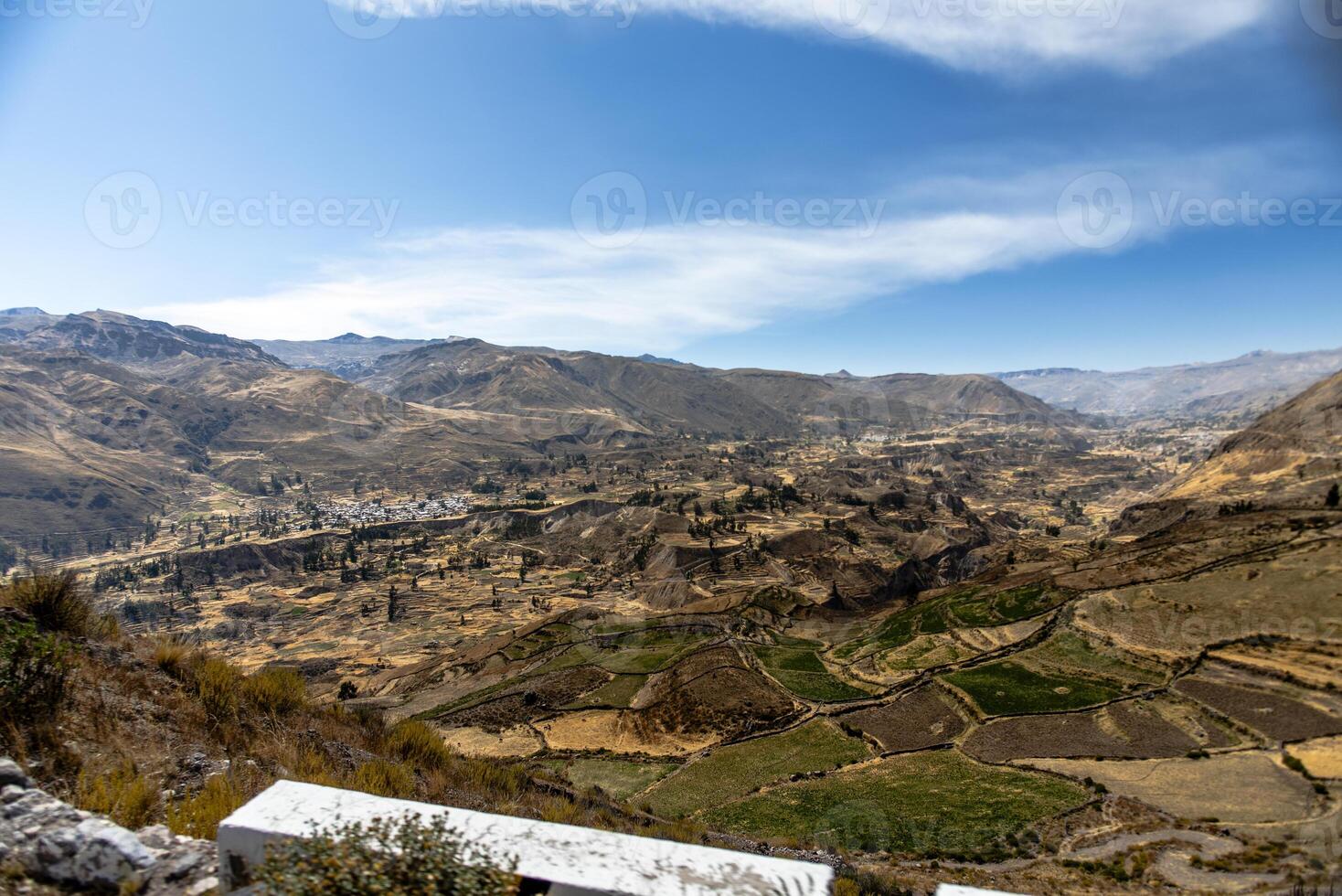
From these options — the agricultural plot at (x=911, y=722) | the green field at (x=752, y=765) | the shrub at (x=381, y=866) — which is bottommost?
the green field at (x=752, y=765)

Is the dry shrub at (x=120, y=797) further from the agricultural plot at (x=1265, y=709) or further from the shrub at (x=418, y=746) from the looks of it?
the agricultural plot at (x=1265, y=709)

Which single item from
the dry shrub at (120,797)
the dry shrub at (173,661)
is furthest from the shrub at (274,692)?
the dry shrub at (120,797)

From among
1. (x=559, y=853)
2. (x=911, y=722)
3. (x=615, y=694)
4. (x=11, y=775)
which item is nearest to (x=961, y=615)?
(x=911, y=722)

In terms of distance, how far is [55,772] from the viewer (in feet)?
22.8

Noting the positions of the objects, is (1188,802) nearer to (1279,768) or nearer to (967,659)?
(1279,768)

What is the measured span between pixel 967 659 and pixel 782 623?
19374 millimetres

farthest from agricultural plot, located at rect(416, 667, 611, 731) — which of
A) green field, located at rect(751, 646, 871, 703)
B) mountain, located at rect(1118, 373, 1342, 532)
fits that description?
mountain, located at rect(1118, 373, 1342, 532)

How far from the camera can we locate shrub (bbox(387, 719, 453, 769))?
12439mm

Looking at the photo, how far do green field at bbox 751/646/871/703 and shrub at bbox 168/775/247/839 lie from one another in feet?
129

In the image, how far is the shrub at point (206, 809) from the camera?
6223 millimetres

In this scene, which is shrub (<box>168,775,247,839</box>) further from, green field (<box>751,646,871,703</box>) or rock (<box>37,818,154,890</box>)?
green field (<box>751,646,871,703</box>)

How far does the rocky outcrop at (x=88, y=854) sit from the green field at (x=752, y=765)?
84.0 ft

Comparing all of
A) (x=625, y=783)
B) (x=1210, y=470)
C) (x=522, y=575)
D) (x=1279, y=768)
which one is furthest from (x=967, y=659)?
(x=1210, y=470)

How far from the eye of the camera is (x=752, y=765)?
109 feet
